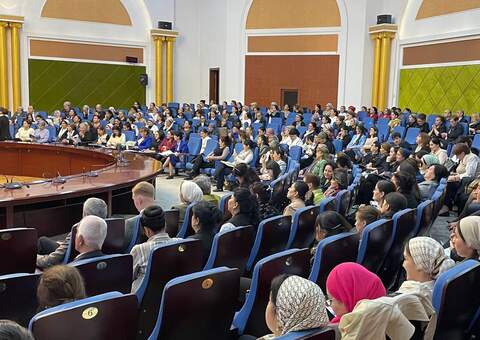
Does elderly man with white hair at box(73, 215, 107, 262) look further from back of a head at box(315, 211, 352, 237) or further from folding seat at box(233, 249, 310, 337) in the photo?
back of a head at box(315, 211, 352, 237)

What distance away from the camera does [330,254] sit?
3045mm

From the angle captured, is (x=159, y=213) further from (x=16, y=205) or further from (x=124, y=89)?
(x=124, y=89)

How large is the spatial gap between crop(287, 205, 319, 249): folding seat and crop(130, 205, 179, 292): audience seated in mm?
1038

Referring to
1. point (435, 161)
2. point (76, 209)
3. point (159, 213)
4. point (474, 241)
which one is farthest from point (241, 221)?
point (435, 161)

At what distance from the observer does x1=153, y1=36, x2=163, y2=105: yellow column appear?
18.5 m

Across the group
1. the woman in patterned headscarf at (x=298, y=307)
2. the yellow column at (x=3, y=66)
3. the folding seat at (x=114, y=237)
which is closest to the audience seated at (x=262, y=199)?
the folding seat at (x=114, y=237)

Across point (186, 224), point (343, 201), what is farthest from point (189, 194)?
point (343, 201)

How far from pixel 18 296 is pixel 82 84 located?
16458 millimetres

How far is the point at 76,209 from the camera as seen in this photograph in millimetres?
5996

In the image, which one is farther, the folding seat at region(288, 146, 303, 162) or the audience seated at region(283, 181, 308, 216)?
the folding seat at region(288, 146, 303, 162)

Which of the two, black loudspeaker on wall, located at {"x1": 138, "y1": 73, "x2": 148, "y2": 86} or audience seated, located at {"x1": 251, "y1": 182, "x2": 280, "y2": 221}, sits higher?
black loudspeaker on wall, located at {"x1": 138, "y1": 73, "x2": 148, "y2": 86}

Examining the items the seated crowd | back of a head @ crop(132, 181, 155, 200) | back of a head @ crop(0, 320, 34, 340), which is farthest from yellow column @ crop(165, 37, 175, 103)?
back of a head @ crop(0, 320, 34, 340)

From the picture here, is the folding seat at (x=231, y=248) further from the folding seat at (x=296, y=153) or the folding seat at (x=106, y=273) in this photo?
the folding seat at (x=296, y=153)

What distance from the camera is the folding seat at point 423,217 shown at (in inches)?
162
